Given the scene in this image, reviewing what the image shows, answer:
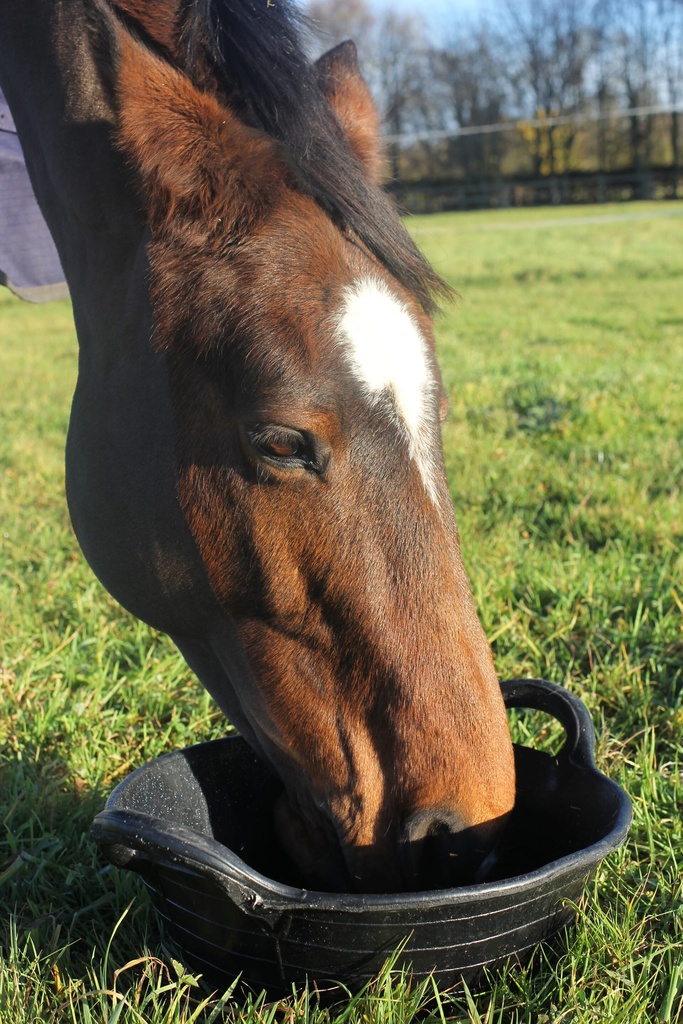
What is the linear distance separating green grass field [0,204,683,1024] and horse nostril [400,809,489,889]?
19 cm

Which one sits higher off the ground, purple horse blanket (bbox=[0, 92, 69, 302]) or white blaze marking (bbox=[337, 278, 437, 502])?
purple horse blanket (bbox=[0, 92, 69, 302])

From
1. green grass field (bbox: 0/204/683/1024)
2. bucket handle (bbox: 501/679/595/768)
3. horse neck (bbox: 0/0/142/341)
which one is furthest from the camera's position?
bucket handle (bbox: 501/679/595/768)

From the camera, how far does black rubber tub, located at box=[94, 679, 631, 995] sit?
1.31m

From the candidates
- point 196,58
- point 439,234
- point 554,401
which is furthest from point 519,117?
point 196,58

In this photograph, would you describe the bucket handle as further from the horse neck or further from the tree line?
the tree line

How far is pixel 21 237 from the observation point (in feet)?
10.7

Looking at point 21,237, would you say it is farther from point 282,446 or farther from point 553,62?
point 553,62

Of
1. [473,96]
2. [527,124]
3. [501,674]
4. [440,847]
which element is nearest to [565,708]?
[440,847]

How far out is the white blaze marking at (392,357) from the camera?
57.3 inches

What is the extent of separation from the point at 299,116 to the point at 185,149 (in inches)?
8.4

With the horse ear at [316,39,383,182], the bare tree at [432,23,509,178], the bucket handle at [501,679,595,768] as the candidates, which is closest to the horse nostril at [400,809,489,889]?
the bucket handle at [501,679,595,768]

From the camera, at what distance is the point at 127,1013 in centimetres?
150

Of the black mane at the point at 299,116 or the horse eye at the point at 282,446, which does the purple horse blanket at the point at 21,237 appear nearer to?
the black mane at the point at 299,116

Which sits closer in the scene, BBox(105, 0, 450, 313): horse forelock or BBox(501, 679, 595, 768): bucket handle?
BBox(105, 0, 450, 313): horse forelock
